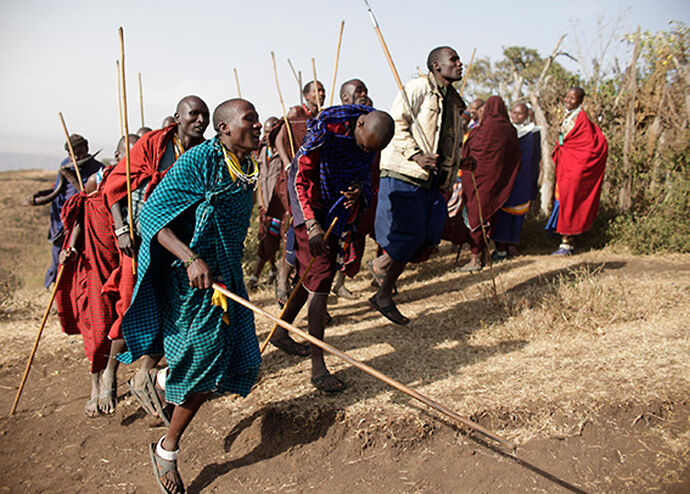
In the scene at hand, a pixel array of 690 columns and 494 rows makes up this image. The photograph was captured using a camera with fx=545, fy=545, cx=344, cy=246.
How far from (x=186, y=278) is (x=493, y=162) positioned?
5.18 meters

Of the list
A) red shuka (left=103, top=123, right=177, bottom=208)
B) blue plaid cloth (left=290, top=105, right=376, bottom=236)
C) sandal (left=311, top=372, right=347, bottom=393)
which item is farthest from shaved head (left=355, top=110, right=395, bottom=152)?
sandal (left=311, top=372, right=347, bottom=393)

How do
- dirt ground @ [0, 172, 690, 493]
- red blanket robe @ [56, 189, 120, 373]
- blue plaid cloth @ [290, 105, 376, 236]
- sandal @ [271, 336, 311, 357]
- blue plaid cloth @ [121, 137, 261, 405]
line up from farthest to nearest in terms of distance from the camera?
sandal @ [271, 336, 311, 357]
red blanket robe @ [56, 189, 120, 373]
blue plaid cloth @ [290, 105, 376, 236]
dirt ground @ [0, 172, 690, 493]
blue plaid cloth @ [121, 137, 261, 405]

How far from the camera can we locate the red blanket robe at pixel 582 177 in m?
7.18

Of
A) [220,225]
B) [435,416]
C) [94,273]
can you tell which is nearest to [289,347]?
[435,416]

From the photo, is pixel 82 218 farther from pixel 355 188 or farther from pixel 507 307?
pixel 507 307

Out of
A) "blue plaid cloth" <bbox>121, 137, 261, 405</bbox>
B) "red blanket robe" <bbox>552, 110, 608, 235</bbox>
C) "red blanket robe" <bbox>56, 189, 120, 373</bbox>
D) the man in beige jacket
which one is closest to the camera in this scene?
"blue plaid cloth" <bbox>121, 137, 261, 405</bbox>

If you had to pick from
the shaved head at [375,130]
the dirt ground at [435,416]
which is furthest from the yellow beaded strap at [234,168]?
the dirt ground at [435,416]

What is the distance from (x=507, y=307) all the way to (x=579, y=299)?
0.57 m

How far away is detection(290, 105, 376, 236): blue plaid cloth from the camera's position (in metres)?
3.36

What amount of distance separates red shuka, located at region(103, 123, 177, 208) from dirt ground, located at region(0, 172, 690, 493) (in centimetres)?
143

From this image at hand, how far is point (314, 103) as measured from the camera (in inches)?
236

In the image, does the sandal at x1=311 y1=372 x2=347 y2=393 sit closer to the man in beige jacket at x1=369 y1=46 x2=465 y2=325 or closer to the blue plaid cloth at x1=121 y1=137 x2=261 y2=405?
the blue plaid cloth at x1=121 y1=137 x2=261 y2=405

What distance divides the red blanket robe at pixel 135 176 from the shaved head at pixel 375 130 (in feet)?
3.80

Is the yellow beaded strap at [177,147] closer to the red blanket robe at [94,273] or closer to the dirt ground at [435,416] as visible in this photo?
the red blanket robe at [94,273]
